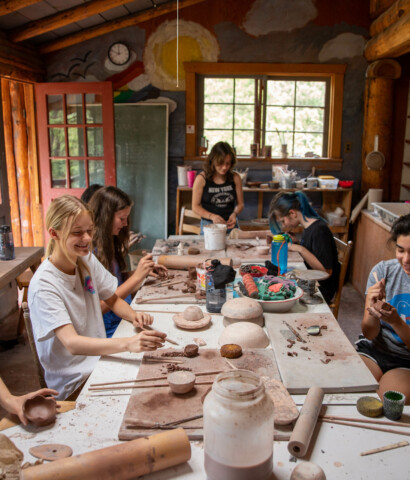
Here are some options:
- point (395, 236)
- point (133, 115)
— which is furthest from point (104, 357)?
point (133, 115)

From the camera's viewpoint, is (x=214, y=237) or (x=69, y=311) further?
(x=214, y=237)

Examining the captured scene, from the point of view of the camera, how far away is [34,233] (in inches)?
248

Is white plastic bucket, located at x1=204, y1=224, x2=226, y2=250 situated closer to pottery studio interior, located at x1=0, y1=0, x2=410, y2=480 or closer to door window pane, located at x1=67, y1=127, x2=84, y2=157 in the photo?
pottery studio interior, located at x1=0, y1=0, x2=410, y2=480

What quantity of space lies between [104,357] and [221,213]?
2825 millimetres

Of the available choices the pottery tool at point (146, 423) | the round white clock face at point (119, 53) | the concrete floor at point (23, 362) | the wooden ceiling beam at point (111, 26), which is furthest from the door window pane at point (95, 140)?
the pottery tool at point (146, 423)

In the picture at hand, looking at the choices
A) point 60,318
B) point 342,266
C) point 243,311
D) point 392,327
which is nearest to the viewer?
point 60,318

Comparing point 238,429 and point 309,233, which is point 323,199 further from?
point 238,429

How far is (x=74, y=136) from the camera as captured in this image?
5582 mm

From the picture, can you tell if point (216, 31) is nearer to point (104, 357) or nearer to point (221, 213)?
point (221, 213)

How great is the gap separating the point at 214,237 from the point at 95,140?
9.11ft

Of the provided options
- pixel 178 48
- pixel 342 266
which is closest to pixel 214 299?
pixel 342 266

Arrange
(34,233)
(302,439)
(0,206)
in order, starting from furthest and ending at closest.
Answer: (34,233) → (0,206) → (302,439)

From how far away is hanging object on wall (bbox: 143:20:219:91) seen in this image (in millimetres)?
5680

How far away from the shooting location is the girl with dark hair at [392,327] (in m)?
2.15
